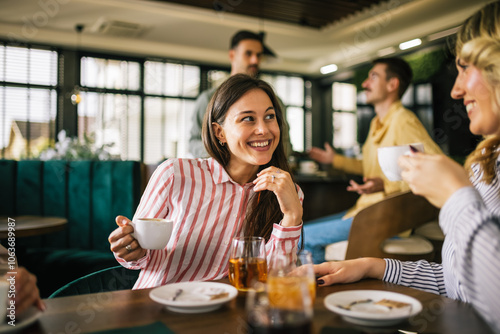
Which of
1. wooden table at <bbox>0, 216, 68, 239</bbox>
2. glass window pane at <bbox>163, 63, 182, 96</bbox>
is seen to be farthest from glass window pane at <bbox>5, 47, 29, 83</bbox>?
wooden table at <bbox>0, 216, 68, 239</bbox>

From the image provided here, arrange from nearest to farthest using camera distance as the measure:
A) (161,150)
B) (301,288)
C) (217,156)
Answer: (301,288), (217,156), (161,150)

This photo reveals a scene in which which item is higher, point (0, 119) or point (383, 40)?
point (383, 40)

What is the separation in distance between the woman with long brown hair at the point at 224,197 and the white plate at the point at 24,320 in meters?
0.50

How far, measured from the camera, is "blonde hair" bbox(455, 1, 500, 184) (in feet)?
3.07

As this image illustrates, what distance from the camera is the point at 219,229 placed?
1.47m

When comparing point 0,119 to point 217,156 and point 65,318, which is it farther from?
point 65,318

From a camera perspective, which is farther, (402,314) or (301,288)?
(402,314)

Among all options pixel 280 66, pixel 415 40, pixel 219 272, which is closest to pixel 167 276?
pixel 219 272

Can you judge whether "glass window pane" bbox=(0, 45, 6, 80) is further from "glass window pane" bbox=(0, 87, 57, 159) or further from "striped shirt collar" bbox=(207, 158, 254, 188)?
"striped shirt collar" bbox=(207, 158, 254, 188)

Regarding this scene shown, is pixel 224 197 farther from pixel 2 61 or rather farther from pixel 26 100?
pixel 2 61

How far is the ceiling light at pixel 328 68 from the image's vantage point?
8.91 meters

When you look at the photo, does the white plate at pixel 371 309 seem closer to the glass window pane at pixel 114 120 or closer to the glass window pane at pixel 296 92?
the glass window pane at pixel 114 120

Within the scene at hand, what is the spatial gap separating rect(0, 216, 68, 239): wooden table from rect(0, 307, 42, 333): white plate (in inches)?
60.8

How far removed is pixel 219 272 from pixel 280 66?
8.35 metres
